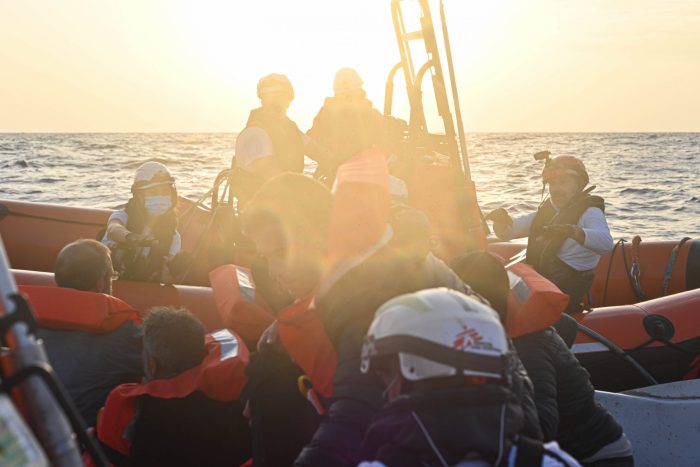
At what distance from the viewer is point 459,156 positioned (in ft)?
15.4

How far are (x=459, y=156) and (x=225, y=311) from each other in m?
2.58

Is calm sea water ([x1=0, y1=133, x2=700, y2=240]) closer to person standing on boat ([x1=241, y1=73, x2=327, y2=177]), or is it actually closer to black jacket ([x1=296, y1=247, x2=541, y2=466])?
person standing on boat ([x1=241, y1=73, x2=327, y2=177])

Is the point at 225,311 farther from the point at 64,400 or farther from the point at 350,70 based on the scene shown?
the point at 350,70

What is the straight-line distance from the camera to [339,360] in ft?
5.07

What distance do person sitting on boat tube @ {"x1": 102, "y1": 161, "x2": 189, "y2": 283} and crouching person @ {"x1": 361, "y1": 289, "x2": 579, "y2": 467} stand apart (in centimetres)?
309

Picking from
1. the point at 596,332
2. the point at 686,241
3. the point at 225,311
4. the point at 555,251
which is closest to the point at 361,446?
the point at 225,311

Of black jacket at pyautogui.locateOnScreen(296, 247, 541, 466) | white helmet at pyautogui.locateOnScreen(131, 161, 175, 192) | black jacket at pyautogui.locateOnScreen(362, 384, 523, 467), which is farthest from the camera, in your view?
white helmet at pyautogui.locateOnScreen(131, 161, 175, 192)

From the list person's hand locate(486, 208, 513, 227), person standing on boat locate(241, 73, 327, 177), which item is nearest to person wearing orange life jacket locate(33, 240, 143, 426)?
person standing on boat locate(241, 73, 327, 177)

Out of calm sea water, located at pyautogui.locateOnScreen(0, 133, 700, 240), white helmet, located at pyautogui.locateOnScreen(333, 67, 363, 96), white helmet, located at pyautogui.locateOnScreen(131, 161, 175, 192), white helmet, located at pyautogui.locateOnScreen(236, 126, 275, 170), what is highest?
white helmet, located at pyautogui.locateOnScreen(333, 67, 363, 96)

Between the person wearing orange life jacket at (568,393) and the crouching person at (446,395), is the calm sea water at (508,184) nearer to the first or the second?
the person wearing orange life jacket at (568,393)

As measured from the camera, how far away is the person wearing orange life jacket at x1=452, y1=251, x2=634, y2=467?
2045 millimetres

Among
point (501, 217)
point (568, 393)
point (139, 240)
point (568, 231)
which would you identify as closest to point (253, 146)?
point (139, 240)

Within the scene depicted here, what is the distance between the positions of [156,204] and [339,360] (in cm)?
319

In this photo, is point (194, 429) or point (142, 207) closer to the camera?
point (194, 429)
